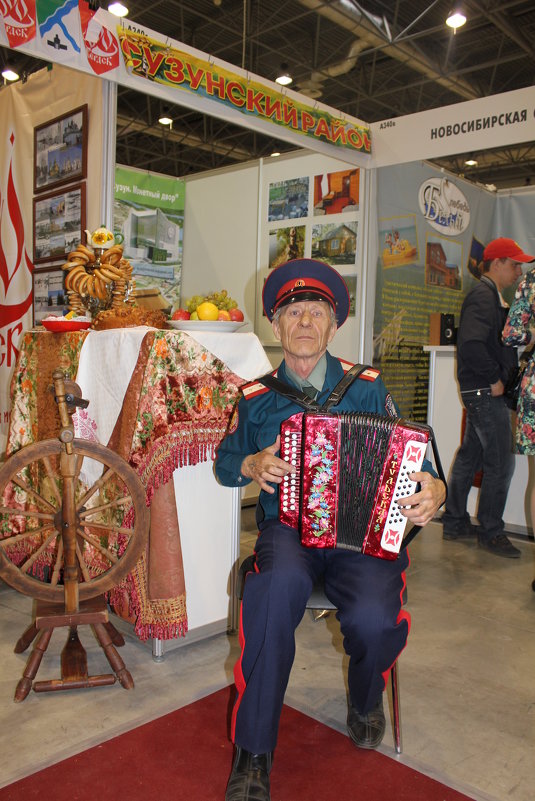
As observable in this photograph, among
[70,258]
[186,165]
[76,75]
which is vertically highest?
[186,165]

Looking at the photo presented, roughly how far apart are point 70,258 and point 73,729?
1.74 meters

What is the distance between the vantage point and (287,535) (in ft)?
5.98

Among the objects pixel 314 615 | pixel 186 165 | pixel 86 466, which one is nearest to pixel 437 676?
pixel 314 615

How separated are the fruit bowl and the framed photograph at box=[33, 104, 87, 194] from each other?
4.03 feet

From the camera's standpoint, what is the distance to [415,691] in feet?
7.28

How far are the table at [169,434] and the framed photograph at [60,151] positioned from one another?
107cm

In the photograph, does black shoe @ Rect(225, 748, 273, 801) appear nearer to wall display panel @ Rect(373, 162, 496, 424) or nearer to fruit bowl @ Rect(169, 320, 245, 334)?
fruit bowl @ Rect(169, 320, 245, 334)

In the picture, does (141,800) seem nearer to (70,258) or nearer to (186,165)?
(70,258)

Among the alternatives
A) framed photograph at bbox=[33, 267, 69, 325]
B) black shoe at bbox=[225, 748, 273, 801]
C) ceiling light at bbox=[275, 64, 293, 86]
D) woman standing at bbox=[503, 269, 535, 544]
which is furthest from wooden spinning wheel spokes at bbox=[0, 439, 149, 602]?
ceiling light at bbox=[275, 64, 293, 86]

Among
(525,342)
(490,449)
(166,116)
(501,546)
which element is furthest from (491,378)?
(166,116)

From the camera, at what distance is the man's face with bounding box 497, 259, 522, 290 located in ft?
12.3

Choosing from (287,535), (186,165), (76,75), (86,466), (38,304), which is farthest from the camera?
(186,165)

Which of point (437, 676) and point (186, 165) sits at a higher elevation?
point (186, 165)

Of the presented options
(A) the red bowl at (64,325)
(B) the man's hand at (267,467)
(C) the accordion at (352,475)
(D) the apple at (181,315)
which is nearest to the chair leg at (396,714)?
(C) the accordion at (352,475)
